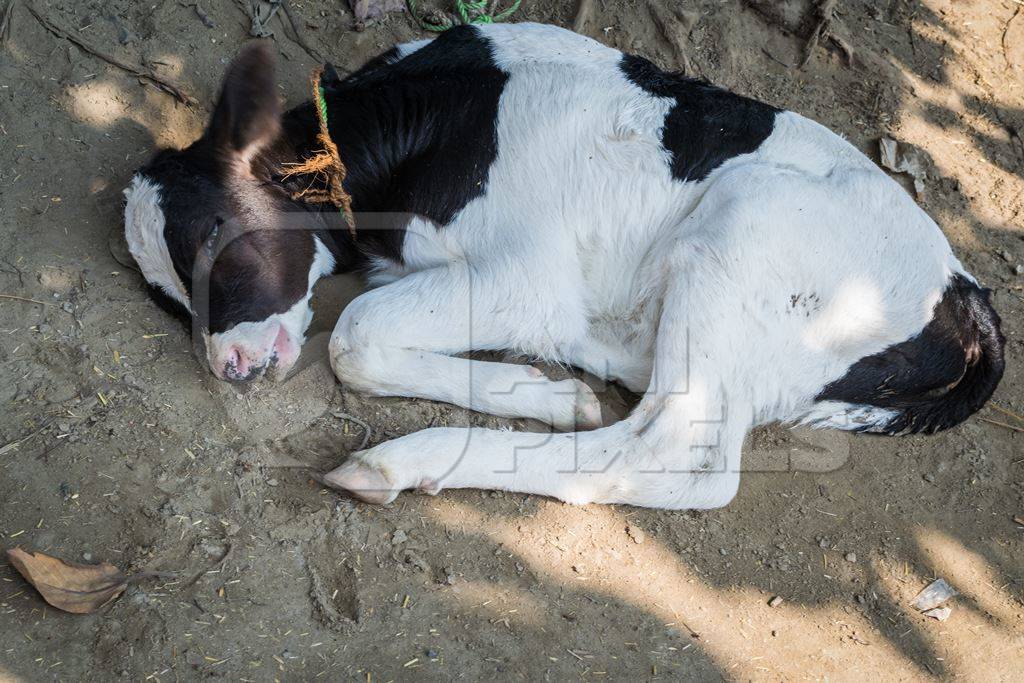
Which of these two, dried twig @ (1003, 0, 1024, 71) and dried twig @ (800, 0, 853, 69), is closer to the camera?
dried twig @ (800, 0, 853, 69)

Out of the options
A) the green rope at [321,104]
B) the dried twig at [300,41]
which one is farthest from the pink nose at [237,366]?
the dried twig at [300,41]

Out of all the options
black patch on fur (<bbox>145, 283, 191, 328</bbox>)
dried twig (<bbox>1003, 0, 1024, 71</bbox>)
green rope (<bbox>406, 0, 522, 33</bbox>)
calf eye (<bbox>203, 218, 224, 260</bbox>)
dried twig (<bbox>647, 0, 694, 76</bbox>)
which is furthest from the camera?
dried twig (<bbox>1003, 0, 1024, 71</bbox>)

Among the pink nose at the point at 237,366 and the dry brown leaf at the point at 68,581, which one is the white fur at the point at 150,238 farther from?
the dry brown leaf at the point at 68,581

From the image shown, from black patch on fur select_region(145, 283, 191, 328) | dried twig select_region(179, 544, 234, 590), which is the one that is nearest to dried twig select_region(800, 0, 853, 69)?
black patch on fur select_region(145, 283, 191, 328)

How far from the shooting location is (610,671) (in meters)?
3.12

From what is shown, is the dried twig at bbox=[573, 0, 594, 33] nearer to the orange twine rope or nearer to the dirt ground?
the dirt ground

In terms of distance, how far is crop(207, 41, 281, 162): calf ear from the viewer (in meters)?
3.56

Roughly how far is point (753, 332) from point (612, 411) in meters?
0.75

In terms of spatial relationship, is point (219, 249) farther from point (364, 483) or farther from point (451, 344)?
point (364, 483)

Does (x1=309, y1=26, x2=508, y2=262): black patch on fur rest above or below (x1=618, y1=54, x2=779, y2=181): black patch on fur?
below

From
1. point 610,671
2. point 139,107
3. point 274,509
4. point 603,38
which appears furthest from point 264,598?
point 603,38

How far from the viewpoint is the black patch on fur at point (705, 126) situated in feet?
12.5

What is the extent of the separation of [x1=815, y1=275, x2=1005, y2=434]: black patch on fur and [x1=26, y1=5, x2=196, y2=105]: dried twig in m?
3.47

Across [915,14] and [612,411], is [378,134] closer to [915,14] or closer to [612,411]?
[612,411]
